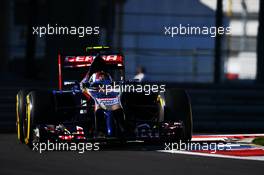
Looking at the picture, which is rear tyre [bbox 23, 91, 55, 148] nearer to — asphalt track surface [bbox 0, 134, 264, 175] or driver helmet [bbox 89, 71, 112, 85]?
asphalt track surface [bbox 0, 134, 264, 175]

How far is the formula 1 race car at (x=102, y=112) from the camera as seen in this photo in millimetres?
11227

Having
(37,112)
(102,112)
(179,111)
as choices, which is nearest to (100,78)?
(102,112)

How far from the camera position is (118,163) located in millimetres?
9781

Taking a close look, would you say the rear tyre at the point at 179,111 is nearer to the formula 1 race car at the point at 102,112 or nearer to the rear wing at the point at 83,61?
the formula 1 race car at the point at 102,112

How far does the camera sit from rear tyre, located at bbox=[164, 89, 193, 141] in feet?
37.9

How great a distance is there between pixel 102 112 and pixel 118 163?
5.34 feet

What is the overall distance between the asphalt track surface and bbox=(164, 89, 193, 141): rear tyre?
1.54 feet

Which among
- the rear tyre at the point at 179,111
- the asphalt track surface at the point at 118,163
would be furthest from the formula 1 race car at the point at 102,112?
the asphalt track surface at the point at 118,163

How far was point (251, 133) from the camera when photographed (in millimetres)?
14492

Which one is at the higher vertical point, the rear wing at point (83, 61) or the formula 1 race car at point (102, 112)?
the rear wing at point (83, 61)

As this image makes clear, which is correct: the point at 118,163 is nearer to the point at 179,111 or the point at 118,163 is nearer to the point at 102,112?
the point at 102,112

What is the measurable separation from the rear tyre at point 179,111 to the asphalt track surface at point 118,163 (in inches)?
18.5

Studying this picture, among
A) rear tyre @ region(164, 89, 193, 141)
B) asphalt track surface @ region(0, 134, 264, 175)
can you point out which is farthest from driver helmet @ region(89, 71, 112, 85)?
asphalt track surface @ region(0, 134, 264, 175)

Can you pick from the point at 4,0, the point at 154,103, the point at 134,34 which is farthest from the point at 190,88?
the point at 4,0
